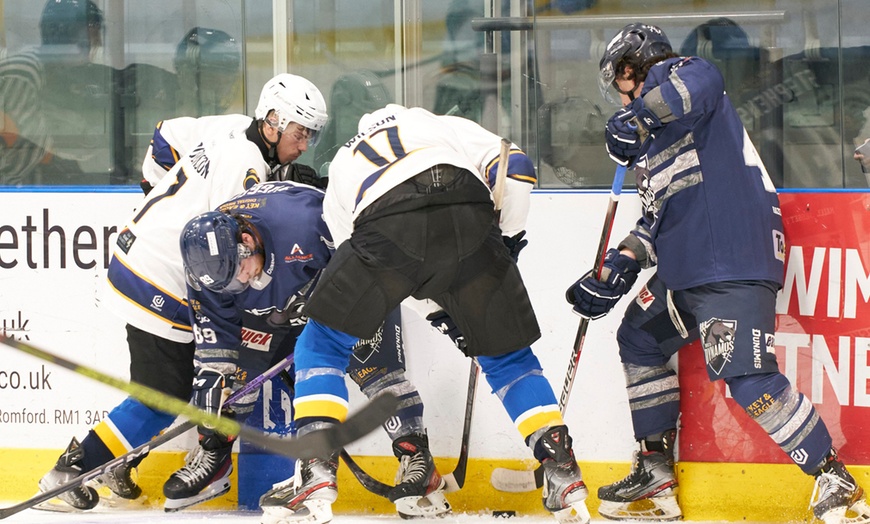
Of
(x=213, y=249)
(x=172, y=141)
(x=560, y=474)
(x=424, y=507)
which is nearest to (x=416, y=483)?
(x=424, y=507)

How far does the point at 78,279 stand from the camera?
3498 millimetres

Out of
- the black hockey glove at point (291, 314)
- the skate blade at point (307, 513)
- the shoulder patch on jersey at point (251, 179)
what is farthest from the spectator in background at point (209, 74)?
the skate blade at point (307, 513)

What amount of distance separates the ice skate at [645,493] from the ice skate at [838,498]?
0.43m

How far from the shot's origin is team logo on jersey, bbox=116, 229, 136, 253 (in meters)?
3.26

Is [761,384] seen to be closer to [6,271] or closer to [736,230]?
[736,230]

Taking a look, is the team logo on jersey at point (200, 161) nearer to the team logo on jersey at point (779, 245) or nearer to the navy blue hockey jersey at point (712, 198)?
the navy blue hockey jersey at point (712, 198)

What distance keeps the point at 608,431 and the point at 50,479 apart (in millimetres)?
1605

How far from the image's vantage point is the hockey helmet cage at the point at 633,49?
298cm

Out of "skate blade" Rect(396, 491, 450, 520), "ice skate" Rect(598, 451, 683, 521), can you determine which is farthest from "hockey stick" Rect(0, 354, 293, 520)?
"ice skate" Rect(598, 451, 683, 521)

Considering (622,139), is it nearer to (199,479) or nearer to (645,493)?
(645,493)

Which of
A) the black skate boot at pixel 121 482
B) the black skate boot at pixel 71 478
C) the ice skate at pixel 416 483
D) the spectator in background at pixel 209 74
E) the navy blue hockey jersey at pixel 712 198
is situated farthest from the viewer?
the spectator in background at pixel 209 74

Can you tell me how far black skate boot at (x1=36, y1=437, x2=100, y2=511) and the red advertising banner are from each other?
1.76m

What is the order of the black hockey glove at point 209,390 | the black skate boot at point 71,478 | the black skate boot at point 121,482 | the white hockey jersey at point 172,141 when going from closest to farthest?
the black hockey glove at point 209,390
the black skate boot at point 71,478
the black skate boot at point 121,482
the white hockey jersey at point 172,141

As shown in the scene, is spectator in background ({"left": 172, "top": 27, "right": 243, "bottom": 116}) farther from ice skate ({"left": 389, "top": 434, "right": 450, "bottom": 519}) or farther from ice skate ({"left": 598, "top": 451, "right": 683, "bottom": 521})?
ice skate ({"left": 598, "top": 451, "right": 683, "bottom": 521})
